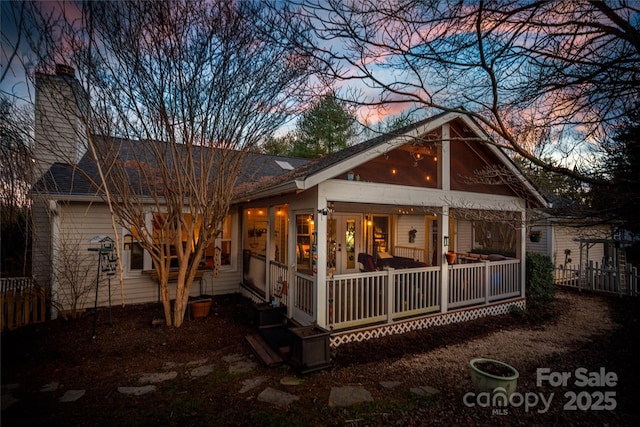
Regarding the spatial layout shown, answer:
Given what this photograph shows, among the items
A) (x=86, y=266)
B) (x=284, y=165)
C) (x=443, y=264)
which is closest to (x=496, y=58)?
(x=443, y=264)

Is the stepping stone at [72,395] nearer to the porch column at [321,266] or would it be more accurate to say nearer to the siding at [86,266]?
the siding at [86,266]

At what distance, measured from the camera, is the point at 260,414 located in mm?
3490

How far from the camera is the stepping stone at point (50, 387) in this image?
158 inches

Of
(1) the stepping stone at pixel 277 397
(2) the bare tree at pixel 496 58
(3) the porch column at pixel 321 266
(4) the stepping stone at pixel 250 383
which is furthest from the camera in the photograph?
(3) the porch column at pixel 321 266

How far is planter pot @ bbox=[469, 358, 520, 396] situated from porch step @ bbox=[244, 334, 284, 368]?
2.82 m

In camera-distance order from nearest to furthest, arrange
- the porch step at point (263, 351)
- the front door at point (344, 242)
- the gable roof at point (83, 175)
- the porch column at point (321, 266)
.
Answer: the porch step at point (263, 351)
the porch column at point (321, 266)
the gable roof at point (83, 175)
the front door at point (344, 242)

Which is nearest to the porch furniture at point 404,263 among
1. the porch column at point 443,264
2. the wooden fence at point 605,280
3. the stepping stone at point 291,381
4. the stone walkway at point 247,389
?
the porch column at point 443,264

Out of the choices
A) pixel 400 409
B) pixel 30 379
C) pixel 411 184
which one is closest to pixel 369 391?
pixel 400 409

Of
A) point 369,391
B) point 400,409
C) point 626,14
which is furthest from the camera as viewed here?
point 369,391

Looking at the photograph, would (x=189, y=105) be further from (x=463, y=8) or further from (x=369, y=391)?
(x=369, y=391)

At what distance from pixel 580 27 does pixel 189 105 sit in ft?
19.1

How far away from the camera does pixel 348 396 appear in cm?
391

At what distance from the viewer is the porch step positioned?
15.7 feet

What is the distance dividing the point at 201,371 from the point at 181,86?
4.86 m
